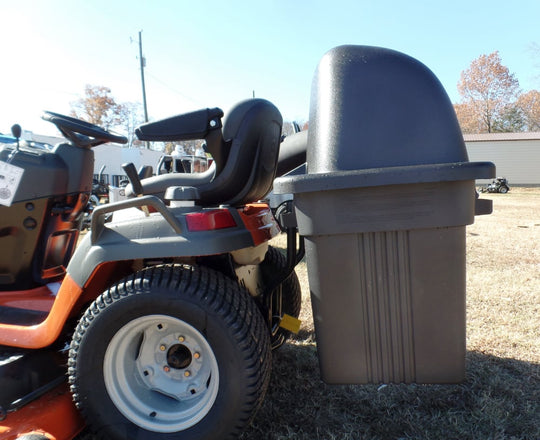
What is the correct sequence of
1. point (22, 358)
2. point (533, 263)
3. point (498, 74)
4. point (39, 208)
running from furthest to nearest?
1. point (498, 74)
2. point (533, 263)
3. point (39, 208)
4. point (22, 358)

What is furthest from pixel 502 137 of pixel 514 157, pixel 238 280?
pixel 238 280

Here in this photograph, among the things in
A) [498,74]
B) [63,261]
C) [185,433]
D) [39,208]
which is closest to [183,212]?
[185,433]

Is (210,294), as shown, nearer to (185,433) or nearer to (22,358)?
(185,433)

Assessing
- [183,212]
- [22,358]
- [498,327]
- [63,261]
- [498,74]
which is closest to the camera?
[183,212]

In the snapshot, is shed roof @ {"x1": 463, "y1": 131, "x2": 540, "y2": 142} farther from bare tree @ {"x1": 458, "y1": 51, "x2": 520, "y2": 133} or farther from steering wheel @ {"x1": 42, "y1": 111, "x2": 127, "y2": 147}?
steering wheel @ {"x1": 42, "y1": 111, "x2": 127, "y2": 147}

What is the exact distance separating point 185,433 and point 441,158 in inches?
58.2

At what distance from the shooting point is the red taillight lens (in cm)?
167

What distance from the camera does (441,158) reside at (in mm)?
1565

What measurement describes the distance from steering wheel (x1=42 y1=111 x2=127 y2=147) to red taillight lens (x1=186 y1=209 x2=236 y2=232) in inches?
42.4

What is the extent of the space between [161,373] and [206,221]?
736 millimetres

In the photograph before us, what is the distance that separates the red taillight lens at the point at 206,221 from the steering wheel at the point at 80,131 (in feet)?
3.53

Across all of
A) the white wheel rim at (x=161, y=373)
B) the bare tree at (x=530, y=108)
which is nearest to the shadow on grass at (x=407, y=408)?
the white wheel rim at (x=161, y=373)

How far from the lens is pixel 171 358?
1.78 m

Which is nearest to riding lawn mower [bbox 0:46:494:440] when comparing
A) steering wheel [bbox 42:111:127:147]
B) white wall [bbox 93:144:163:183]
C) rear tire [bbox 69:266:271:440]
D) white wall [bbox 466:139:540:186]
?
rear tire [bbox 69:266:271:440]
